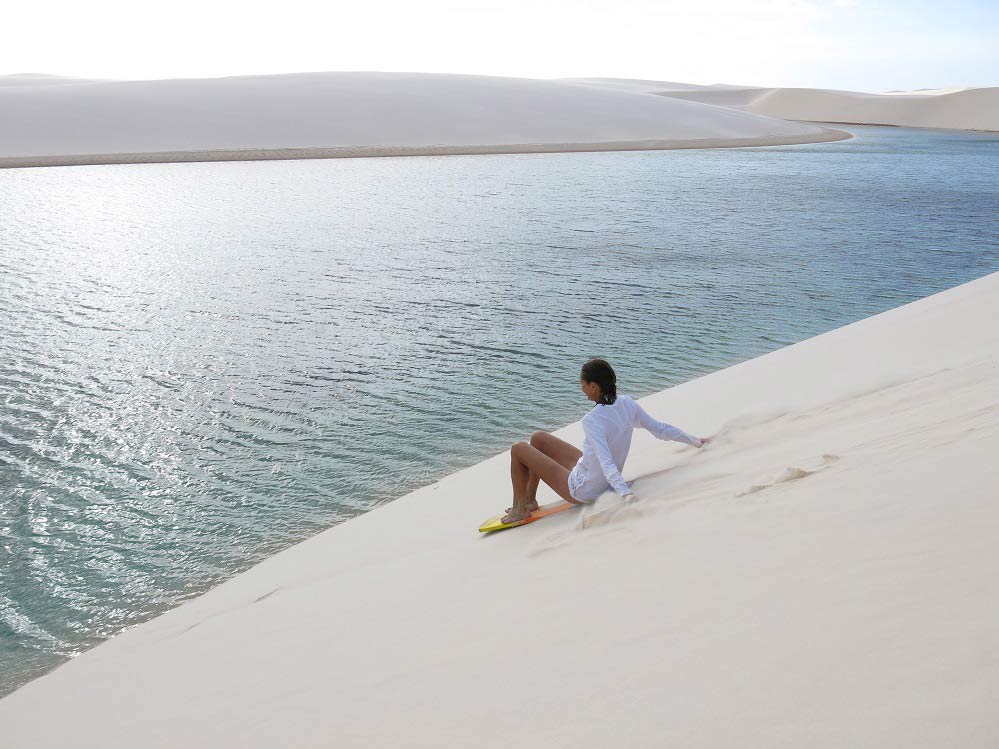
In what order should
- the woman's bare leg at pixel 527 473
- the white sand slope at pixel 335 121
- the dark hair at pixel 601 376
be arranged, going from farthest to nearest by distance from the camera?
the white sand slope at pixel 335 121 → the woman's bare leg at pixel 527 473 → the dark hair at pixel 601 376

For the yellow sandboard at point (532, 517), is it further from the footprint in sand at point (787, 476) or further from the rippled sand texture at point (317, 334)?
the footprint in sand at point (787, 476)

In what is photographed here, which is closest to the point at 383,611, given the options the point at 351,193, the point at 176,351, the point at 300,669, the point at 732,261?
the point at 300,669

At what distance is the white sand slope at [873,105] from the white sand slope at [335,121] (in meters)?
32.2

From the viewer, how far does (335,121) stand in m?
49.0

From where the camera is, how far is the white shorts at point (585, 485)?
4.39 meters

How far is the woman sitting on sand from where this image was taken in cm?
423

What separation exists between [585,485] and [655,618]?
5.36 feet

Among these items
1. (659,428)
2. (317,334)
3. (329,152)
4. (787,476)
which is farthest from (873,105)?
(787,476)

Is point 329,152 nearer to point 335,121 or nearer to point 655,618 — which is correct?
point 335,121

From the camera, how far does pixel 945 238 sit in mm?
18953

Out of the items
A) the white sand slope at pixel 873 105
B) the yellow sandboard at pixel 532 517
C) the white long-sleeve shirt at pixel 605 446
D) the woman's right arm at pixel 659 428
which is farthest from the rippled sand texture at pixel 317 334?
the white sand slope at pixel 873 105

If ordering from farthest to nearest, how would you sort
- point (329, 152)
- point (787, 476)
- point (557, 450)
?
point (329, 152)
point (557, 450)
point (787, 476)

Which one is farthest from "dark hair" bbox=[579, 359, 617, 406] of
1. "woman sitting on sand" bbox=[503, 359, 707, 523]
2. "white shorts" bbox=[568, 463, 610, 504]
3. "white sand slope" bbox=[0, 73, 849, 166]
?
"white sand slope" bbox=[0, 73, 849, 166]

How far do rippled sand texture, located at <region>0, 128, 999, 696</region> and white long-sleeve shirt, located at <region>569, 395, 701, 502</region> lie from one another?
39.5 inches
